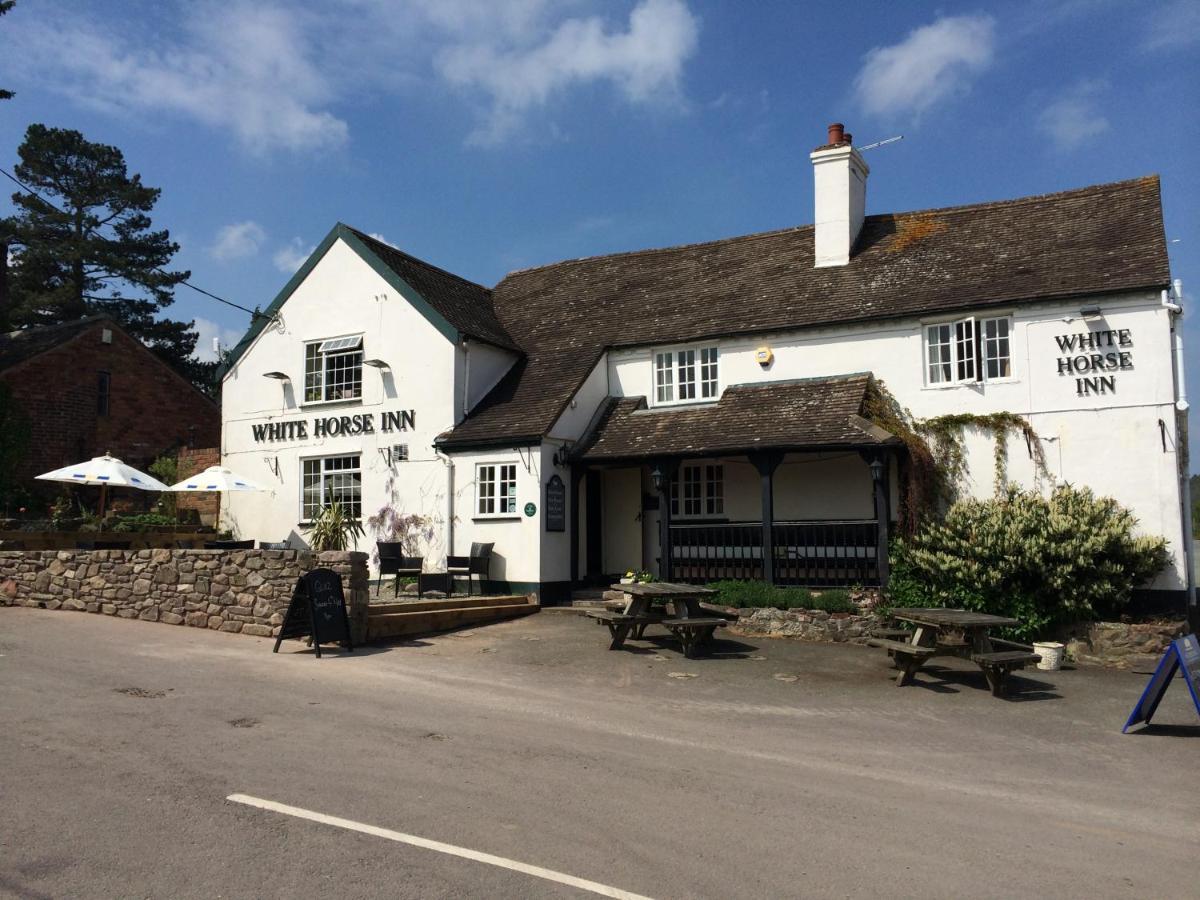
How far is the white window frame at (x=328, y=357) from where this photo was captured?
20.2 m

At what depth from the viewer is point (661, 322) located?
19.8 m

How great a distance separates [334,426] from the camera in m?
20.3

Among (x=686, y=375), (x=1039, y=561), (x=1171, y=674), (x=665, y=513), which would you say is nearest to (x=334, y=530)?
(x=665, y=513)

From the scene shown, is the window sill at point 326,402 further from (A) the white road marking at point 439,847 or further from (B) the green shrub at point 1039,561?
(A) the white road marking at point 439,847

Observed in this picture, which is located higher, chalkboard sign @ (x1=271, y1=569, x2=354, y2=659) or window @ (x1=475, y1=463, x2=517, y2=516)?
window @ (x1=475, y1=463, x2=517, y2=516)

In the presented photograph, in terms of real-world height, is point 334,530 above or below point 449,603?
above

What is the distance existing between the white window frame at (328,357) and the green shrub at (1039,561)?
12148 millimetres

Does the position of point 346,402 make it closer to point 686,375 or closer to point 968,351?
point 686,375

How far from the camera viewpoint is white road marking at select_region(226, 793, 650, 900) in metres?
4.91

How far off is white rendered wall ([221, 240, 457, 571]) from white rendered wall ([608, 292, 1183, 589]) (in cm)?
670

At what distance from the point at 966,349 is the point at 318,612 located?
11824mm

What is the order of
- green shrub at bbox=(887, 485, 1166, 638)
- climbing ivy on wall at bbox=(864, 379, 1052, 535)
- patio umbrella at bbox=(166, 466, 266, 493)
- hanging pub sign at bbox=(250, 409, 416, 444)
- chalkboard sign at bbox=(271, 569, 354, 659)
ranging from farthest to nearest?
hanging pub sign at bbox=(250, 409, 416, 444) → patio umbrella at bbox=(166, 466, 266, 493) → climbing ivy on wall at bbox=(864, 379, 1052, 535) → green shrub at bbox=(887, 485, 1166, 638) → chalkboard sign at bbox=(271, 569, 354, 659)

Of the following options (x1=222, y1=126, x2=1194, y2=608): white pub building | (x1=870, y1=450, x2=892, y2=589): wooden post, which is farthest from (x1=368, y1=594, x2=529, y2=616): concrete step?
(x1=870, y1=450, x2=892, y2=589): wooden post

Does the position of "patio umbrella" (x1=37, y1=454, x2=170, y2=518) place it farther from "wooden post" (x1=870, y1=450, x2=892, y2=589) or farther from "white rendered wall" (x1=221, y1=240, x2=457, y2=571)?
"wooden post" (x1=870, y1=450, x2=892, y2=589)
